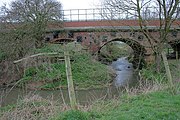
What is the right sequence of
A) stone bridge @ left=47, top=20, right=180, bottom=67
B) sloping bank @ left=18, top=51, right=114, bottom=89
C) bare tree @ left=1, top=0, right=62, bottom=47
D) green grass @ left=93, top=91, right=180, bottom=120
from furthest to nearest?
stone bridge @ left=47, top=20, right=180, bottom=67, bare tree @ left=1, top=0, right=62, bottom=47, sloping bank @ left=18, top=51, right=114, bottom=89, green grass @ left=93, top=91, right=180, bottom=120

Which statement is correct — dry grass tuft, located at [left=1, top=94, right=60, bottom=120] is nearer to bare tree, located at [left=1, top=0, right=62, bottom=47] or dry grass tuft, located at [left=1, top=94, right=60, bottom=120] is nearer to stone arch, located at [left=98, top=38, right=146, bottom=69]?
bare tree, located at [left=1, top=0, right=62, bottom=47]

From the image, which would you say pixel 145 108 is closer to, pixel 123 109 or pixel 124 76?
pixel 123 109

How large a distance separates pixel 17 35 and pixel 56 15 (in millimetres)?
4440

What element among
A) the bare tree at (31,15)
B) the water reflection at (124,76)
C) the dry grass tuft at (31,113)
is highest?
the bare tree at (31,15)

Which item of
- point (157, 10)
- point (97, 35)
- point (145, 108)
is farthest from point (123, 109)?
point (97, 35)

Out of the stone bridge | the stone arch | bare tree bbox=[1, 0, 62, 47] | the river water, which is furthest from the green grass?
bare tree bbox=[1, 0, 62, 47]

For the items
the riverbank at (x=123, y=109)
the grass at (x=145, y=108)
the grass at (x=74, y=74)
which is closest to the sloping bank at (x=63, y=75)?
the grass at (x=74, y=74)

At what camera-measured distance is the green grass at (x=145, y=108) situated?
19.5ft

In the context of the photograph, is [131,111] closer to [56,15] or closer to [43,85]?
[43,85]

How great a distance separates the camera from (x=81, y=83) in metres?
20.9

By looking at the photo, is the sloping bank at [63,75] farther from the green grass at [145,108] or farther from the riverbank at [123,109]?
the green grass at [145,108]

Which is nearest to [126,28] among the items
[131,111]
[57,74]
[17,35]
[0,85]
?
[57,74]

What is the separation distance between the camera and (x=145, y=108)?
259 inches

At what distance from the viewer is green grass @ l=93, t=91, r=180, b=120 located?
5.95 meters
